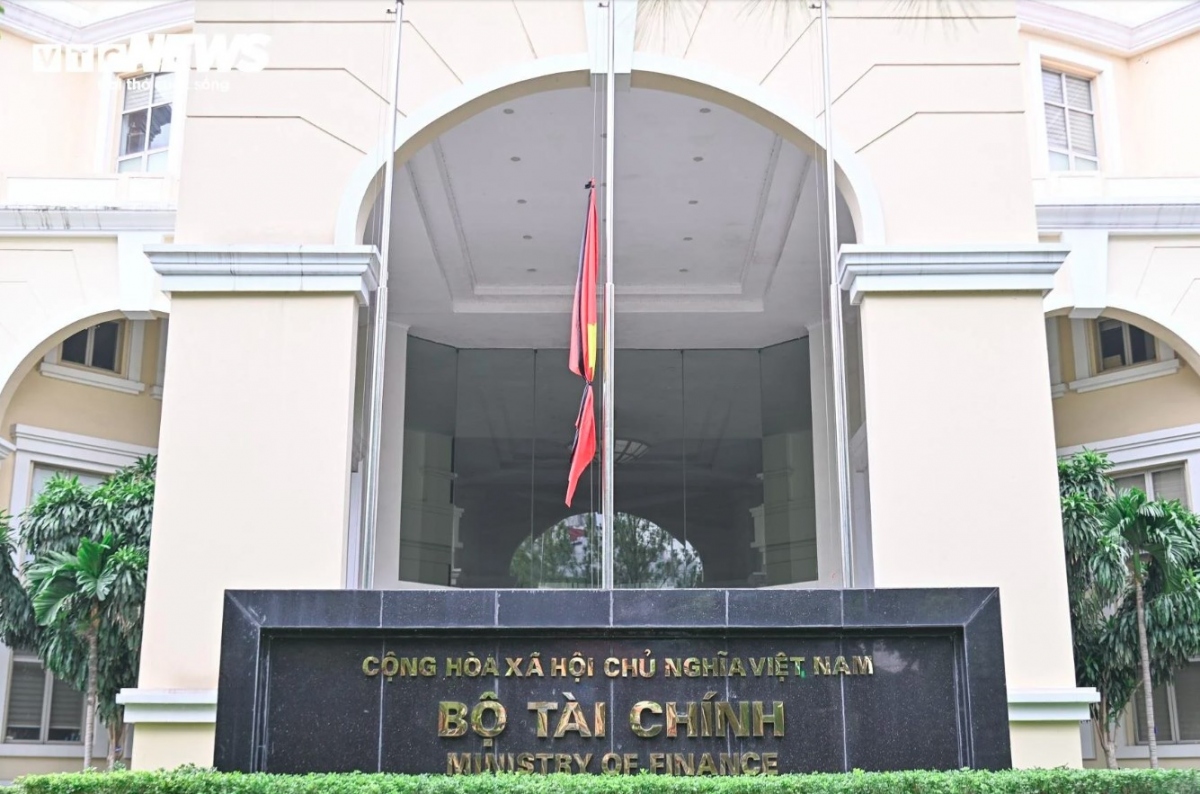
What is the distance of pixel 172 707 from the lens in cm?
977

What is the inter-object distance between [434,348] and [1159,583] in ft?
35.0

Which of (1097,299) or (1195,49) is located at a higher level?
(1195,49)

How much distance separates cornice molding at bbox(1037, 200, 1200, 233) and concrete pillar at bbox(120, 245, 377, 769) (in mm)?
8352

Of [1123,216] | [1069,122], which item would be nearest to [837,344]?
[1123,216]

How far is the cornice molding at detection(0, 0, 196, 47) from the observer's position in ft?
54.6

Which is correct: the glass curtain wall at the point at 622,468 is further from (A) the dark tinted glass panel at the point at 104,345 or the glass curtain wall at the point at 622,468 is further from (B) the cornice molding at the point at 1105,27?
(B) the cornice molding at the point at 1105,27

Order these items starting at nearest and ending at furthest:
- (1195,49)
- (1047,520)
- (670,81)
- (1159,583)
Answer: (1047,520) < (670,81) < (1159,583) < (1195,49)

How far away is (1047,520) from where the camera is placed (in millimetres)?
10305

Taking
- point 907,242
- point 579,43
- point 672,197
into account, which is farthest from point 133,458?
point 907,242

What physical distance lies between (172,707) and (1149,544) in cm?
964

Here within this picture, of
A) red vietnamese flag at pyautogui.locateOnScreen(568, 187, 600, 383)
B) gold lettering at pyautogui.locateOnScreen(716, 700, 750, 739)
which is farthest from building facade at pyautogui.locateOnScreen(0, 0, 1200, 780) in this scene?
gold lettering at pyautogui.locateOnScreen(716, 700, 750, 739)

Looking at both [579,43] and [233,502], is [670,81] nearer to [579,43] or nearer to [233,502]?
[579,43]

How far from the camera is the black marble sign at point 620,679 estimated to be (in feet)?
27.9

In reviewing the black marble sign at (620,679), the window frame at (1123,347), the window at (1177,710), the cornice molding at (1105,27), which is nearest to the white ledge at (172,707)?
the black marble sign at (620,679)
